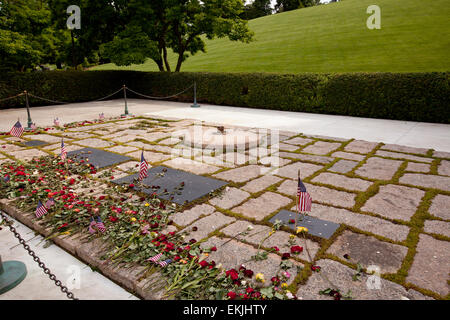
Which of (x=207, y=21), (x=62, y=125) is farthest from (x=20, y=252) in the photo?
(x=207, y=21)

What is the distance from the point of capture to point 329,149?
6438mm

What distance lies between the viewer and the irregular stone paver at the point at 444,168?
4.95 m

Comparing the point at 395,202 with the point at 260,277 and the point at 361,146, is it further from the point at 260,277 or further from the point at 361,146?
the point at 361,146

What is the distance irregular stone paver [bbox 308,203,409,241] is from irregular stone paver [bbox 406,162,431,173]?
7.45 feet

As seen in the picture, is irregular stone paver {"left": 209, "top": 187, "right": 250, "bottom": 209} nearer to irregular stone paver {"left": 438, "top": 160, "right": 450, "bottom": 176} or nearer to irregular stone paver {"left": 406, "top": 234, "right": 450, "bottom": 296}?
irregular stone paver {"left": 406, "top": 234, "right": 450, "bottom": 296}

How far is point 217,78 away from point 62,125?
268 inches

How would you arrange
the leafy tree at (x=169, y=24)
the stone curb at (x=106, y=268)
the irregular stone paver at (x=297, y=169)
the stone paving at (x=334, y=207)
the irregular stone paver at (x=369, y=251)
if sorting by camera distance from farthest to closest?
the leafy tree at (x=169, y=24), the irregular stone paver at (x=297, y=169), the irregular stone paver at (x=369, y=251), the stone paving at (x=334, y=207), the stone curb at (x=106, y=268)

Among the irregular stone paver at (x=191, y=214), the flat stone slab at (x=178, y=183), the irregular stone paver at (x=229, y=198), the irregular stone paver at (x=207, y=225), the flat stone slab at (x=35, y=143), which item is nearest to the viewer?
the irregular stone paver at (x=207, y=225)

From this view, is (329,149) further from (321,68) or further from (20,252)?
(321,68)

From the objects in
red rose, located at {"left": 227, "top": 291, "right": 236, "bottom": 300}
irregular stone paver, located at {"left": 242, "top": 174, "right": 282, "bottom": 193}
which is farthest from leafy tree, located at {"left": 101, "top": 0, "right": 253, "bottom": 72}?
red rose, located at {"left": 227, "top": 291, "right": 236, "bottom": 300}

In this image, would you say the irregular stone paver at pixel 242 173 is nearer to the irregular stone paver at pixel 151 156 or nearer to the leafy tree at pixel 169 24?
the irregular stone paver at pixel 151 156

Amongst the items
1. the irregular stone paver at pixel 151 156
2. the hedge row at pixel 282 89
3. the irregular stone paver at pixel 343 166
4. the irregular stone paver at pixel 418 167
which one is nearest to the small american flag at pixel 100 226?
the irregular stone paver at pixel 151 156

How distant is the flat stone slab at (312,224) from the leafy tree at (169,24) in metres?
13.6

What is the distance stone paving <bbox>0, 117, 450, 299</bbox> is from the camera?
2518mm
